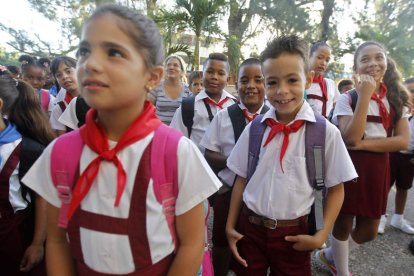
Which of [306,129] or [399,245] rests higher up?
[306,129]

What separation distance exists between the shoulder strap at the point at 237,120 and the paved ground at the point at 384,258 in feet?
5.12

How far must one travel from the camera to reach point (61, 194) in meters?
1.09

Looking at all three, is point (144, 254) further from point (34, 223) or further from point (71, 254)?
point (34, 223)

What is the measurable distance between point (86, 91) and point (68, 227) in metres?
0.52

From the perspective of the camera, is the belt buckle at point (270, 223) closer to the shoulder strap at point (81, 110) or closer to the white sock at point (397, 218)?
the shoulder strap at point (81, 110)

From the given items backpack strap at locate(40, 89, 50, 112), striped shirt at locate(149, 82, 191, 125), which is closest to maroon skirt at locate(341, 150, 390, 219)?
striped shirt at locate(149, 82, 191, 125)

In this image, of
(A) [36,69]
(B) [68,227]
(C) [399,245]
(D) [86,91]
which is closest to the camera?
(D) [86,91]

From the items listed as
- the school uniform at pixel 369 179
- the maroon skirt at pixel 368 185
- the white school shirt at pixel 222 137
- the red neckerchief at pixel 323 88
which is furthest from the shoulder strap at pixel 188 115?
the red neckerchief at pixel 323 88

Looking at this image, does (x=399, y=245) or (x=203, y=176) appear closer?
(x=203, y=176)

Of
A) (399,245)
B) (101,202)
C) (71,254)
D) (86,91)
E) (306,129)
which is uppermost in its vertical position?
(86,91)

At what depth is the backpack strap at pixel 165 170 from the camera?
104 centimetres

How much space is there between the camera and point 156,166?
1038 mm

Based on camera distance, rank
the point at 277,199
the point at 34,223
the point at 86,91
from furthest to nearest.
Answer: the point at 34,223, the point at 277,199, the point at 86,91

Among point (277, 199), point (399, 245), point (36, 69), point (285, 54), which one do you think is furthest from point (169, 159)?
point (36, 69)
